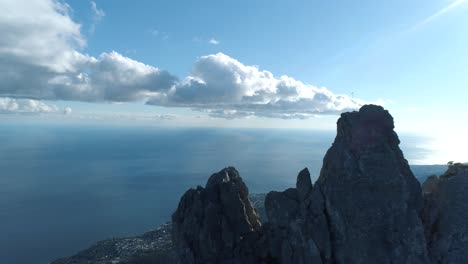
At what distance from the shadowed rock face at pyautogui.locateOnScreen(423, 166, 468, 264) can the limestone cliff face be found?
0.07 metres

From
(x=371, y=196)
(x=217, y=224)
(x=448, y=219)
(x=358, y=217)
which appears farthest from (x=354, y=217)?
(x=217, y=224)

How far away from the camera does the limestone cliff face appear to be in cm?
2767

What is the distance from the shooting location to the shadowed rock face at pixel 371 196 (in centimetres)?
2762

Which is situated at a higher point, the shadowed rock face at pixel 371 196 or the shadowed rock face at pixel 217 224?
the shadowed rock face at pixel 371 196

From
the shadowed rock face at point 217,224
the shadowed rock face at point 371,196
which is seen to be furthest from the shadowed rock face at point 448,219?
the shadowed rock face at point 217,224

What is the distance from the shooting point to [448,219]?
28.4 m

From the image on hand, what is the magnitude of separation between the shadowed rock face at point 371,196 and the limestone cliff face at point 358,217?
0.26 ft

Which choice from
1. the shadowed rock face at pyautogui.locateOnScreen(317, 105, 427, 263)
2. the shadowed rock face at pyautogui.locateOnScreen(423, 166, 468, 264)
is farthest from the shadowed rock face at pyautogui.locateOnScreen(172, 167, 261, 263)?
the shadowed rock face at pyautogui.locateOnScreen(423, 166, 468, 264)

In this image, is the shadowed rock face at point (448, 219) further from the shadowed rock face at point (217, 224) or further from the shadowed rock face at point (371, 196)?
the shadowed rock face at point (217, 224)

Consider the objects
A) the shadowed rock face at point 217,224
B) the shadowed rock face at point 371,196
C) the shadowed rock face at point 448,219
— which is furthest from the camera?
the shadowed rock face at point 217,224

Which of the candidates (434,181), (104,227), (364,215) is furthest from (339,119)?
(104,227)

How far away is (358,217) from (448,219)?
764cm

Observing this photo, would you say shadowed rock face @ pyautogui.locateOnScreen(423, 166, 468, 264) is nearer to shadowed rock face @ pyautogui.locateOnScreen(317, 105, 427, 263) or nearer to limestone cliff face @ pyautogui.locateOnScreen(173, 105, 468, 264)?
limestone cliff face @ pyautogui.locateOnScreen(173, 105, 468, 264)

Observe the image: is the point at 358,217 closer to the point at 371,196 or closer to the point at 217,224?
the point at 371,196
